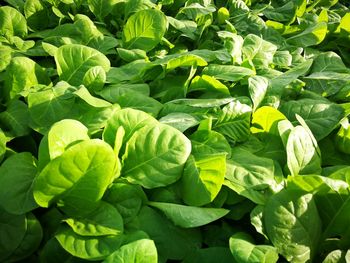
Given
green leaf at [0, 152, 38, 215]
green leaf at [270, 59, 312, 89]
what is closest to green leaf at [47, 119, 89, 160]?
green leaf at [0, 152, 38, 215]

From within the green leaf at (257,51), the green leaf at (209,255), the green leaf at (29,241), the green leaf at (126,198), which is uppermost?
the green leaf at (257,51)

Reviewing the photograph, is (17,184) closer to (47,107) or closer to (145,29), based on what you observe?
(47,107)

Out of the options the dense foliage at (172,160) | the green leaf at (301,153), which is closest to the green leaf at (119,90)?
the dense foliage at (172,160)

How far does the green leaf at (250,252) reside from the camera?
73cm

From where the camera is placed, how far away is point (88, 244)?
2.57 feet

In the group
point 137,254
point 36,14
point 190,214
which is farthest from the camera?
point 36,14

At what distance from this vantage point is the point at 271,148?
3.32 ft

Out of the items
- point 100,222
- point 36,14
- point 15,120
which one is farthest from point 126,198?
point 36,14

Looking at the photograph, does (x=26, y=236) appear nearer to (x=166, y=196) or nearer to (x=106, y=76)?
(x=166, y=196)

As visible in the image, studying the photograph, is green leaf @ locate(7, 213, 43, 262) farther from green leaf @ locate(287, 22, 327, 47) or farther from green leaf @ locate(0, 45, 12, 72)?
green leaf @ locate(287, 22, 327, 47)

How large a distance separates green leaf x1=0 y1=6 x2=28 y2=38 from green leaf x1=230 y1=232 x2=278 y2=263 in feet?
3.60

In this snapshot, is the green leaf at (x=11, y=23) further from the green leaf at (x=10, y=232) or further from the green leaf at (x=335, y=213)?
the green leaf at (x=335, y=213)

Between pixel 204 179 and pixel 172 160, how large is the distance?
86 millimetres

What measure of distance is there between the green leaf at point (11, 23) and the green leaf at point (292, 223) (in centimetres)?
110
